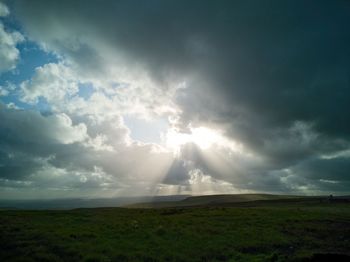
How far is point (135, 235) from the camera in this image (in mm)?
28203

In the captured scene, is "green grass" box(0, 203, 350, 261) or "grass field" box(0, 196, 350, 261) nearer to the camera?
"grass field" box(0, 196, 350, 261)

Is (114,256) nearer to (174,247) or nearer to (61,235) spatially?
(174,247)

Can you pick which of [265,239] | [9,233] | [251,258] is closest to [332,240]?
[265,239]

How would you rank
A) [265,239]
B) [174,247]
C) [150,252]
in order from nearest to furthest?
[150,252], [174,247], [265,239]

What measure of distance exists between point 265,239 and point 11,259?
21.8 m

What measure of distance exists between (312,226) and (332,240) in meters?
9.09

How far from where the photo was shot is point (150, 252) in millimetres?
21031

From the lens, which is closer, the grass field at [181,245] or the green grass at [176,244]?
the grass field at [181,245]

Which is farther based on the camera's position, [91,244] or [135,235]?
[135,235]

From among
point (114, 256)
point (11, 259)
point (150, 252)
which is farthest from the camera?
point (150, 252)

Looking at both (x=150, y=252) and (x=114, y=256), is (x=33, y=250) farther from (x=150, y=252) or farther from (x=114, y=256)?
(x=150, y=252)

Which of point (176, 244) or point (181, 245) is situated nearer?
point (181, 245)

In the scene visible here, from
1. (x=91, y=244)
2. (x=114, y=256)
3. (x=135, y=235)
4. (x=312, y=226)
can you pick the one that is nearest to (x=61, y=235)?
(x=91, y=244)

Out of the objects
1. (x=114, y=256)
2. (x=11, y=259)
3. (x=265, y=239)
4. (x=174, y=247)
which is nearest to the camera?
(x=11, y=259)
